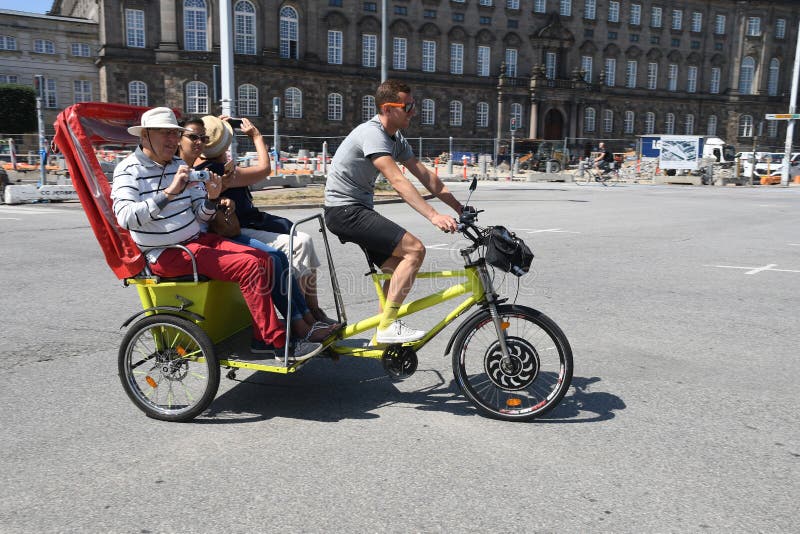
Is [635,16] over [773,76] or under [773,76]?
over

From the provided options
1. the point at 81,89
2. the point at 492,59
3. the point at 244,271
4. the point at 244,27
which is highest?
the point at 244,27

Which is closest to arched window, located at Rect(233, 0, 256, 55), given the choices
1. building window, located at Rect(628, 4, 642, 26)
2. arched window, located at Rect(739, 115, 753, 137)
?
building window, located at Rect(628, 4, 642, 26)

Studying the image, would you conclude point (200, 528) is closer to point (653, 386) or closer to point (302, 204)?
point (653, 386)

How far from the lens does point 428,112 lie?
60.0 metres

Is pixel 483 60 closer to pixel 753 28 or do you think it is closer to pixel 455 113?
pixel 455 113

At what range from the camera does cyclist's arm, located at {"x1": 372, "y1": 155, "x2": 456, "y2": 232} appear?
13.9 feet

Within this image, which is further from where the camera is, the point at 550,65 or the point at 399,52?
the point at 550,65

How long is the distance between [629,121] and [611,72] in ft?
17.1

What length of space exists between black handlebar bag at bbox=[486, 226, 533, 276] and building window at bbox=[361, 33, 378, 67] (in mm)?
54837

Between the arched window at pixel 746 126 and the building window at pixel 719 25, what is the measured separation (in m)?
9.18

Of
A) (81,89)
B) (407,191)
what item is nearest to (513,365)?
(407,191)

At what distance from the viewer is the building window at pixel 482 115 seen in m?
62.4

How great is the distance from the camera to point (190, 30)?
48.4 metres

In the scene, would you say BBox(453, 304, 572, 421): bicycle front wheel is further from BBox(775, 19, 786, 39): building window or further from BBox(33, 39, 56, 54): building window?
BBox(775, 19, 786, 39): building window
